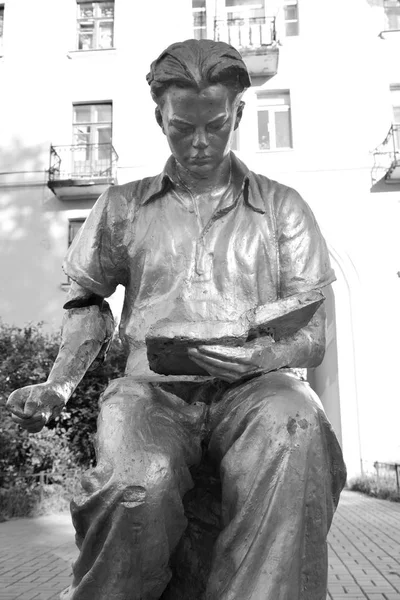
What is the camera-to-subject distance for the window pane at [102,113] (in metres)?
16.1

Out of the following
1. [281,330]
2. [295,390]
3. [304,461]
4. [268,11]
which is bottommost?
[304,461]

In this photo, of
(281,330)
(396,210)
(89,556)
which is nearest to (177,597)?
(89,556)

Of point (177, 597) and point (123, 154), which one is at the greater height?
point (123, 154)

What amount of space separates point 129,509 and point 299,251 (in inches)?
38.3

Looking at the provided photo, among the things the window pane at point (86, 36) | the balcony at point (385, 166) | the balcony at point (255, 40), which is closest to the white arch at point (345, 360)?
the balcony at point (385, 166)

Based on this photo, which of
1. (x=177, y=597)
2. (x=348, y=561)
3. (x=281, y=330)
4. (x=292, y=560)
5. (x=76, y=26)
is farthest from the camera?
(x=76, y=26)

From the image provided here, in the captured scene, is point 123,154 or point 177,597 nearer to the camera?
point 177,597

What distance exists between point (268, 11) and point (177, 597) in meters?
16.1

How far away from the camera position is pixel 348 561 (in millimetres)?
5867

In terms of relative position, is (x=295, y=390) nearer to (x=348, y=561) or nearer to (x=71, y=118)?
(x=348, y=561)

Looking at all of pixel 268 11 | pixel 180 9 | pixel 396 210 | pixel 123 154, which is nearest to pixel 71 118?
pixel 123 154

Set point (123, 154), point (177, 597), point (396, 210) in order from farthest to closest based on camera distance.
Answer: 1. point (123, 154)
2. point (396, 210)
3. point (177, 597)

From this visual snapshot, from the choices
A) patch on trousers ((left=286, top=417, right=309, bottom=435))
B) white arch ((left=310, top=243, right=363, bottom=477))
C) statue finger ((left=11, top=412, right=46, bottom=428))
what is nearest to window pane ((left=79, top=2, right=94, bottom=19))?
white arch ((left=310, top=243, right=363, bottom=477))

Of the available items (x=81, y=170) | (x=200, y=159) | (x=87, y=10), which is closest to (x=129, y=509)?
(x=200, y=159)
